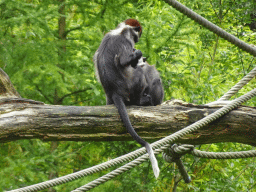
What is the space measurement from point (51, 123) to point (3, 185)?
2.07m

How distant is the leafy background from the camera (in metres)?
4.18

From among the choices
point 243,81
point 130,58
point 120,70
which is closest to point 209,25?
point 243,81

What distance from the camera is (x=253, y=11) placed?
14.7ft

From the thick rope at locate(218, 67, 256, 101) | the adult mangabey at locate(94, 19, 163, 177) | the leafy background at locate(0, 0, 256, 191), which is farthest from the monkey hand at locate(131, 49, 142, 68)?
the thick rope at locate(218, 67, 256, 101)

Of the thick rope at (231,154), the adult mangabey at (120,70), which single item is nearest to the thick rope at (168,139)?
the thick rope at (231,154)

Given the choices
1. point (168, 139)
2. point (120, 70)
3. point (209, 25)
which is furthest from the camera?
point (120, 70)

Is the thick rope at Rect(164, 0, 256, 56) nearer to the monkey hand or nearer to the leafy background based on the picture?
the monkey hand

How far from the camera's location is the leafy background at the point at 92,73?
4176 millimetres

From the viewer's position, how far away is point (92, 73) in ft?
16.0

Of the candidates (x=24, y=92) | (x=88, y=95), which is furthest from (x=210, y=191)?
(x=24, y=92)

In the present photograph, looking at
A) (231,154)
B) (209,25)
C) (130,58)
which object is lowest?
(231,154)

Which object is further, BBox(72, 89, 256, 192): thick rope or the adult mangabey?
the adult mangabey

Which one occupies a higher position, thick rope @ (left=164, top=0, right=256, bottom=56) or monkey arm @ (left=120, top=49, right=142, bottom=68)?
thick rope @ (left=164, top=0, right=256, bottom=56)

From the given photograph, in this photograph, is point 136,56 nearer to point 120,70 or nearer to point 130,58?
point 130,58
